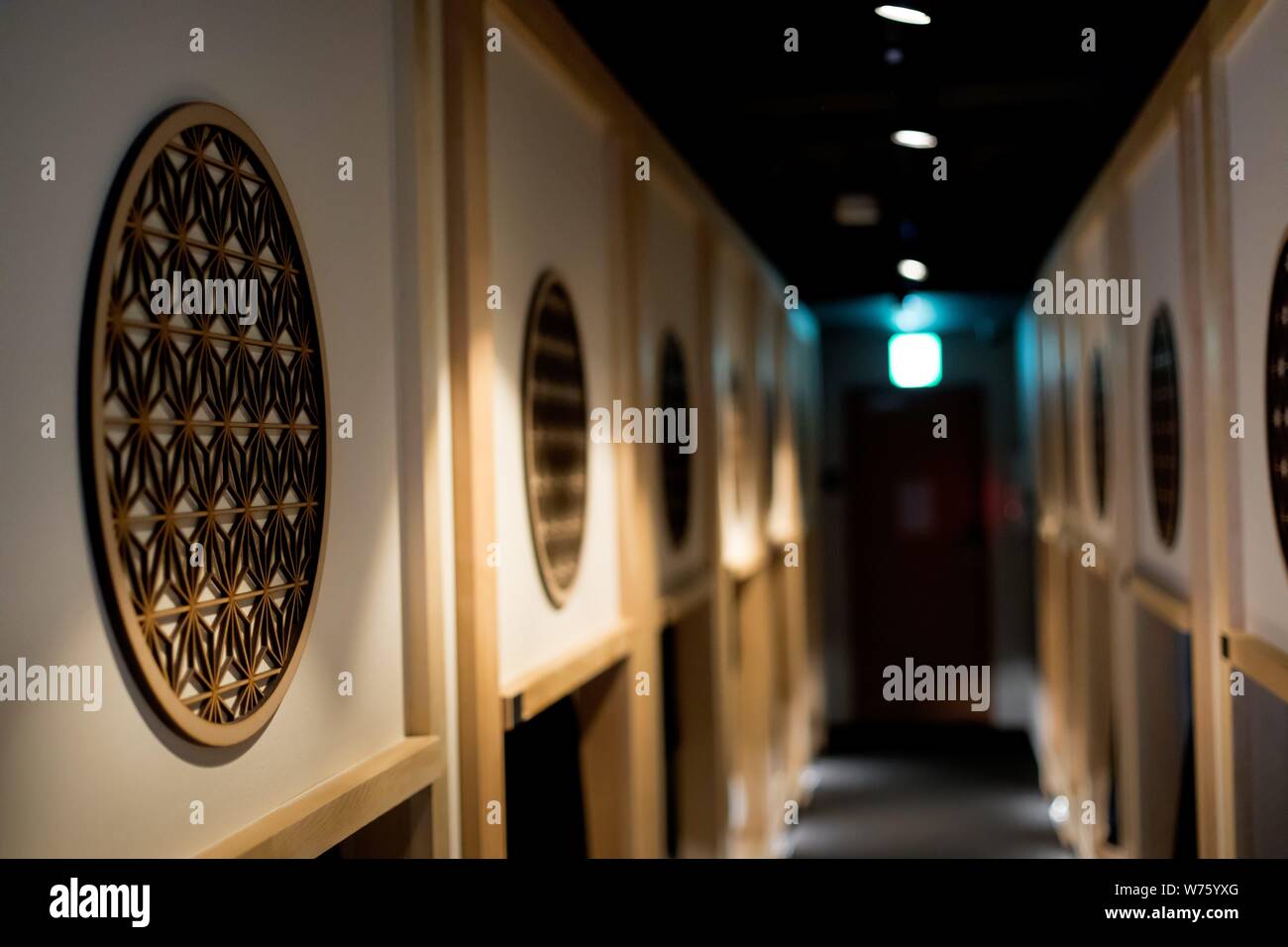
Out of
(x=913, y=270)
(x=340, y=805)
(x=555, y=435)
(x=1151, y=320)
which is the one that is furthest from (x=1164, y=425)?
(x=340, y=805)

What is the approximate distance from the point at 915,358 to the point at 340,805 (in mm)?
7806

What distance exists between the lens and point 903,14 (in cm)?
287

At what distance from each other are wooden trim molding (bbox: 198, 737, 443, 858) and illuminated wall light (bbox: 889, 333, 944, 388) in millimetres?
7137

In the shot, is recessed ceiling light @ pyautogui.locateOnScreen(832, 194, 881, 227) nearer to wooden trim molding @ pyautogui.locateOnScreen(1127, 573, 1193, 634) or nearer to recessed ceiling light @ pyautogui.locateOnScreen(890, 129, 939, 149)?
recessed ceiling light @ pyautogui.locateOnScreen(890, 129, 939, 149)

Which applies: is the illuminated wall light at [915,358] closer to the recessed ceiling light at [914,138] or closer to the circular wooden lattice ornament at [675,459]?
the circular wooden lattice ornament at [675,459]

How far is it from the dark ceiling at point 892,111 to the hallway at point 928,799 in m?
2.84

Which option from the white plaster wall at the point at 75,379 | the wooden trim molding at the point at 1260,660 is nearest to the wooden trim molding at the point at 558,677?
the white plaster wall at the point at 75,379

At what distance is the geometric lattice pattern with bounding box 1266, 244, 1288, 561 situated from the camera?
7.81ft

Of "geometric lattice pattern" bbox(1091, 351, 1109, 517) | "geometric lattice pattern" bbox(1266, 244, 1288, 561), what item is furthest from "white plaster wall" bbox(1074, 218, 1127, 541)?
"geometric lattice pattern" bbox(1266, 244, 1288, 561)

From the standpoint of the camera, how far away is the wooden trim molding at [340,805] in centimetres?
154

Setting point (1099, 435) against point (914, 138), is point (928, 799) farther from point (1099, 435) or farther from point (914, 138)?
point (914, 138)

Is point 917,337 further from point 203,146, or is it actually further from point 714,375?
point 203,146

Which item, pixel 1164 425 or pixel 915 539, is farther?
pixel 915 539

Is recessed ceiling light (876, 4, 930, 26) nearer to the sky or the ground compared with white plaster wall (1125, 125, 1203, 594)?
nearer to the sky
